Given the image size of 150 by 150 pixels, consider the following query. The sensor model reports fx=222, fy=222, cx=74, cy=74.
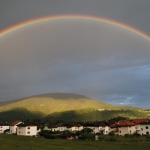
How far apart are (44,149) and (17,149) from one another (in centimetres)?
379

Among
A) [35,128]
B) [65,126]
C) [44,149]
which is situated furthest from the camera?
[65,126]

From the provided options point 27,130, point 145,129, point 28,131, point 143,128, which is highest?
point 27,130

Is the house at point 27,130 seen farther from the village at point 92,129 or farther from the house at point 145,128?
the house at point 145,128

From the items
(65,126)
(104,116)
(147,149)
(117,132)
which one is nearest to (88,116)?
(104,116)

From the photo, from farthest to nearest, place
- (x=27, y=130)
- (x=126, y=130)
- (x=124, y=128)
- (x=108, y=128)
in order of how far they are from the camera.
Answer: (x=108, y=128) → (x=124, y=128) → (x=126, y=130) → (x=27, y=130)

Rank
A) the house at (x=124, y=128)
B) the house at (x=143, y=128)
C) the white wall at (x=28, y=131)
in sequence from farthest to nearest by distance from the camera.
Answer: the house at (x=143, y=128)
the house at (x=124, y=128)
the white wall at (x=28, y=131)

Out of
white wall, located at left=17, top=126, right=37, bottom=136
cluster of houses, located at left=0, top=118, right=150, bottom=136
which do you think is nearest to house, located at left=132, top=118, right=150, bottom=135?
cluster of houses, located at left=0, top=118, right=150, bottom=136

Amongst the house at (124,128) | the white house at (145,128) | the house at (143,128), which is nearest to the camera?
the house at (124,128)

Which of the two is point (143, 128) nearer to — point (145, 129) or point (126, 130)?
point (145, 129)

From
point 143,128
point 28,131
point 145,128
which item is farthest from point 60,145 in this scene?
point 143,128

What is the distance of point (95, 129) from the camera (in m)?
88.6

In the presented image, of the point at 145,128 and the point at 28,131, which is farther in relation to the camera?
the point at 145,128

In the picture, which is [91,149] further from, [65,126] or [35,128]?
[65,126]

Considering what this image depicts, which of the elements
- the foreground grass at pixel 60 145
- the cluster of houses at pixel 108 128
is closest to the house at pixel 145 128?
the cluster of houses at pixel 108 128
